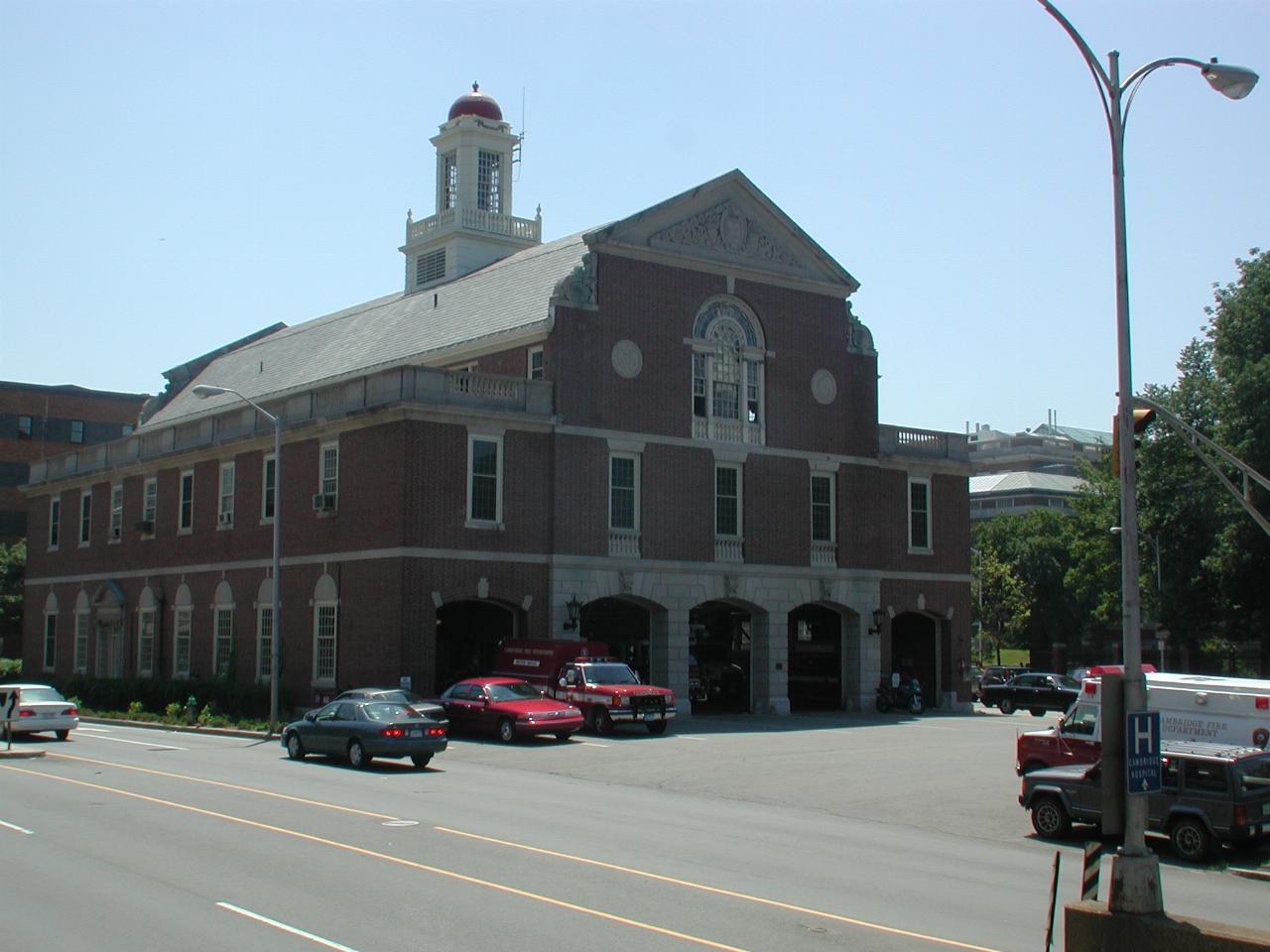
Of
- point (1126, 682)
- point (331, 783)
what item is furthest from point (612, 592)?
point (1126, 682)

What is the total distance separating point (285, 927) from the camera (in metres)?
12.2

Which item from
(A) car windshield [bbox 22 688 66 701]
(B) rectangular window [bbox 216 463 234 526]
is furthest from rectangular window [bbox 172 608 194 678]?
(A) car windshield [bbox 22 688 66 701]

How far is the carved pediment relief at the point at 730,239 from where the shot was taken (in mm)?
46594

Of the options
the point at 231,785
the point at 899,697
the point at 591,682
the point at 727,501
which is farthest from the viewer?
the point at 899,697

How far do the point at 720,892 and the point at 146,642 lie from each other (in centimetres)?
4347

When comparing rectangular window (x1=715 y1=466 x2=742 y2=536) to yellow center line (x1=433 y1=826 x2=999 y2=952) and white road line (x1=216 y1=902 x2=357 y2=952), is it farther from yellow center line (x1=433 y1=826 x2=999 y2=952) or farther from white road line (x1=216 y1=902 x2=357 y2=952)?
white road line (x1=216 y1=902 x2=357 y2=952)

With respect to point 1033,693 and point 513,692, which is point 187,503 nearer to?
point 513,692

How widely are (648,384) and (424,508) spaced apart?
9.36 m

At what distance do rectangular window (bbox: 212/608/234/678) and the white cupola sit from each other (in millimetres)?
16951

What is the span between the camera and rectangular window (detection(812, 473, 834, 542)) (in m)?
49.8

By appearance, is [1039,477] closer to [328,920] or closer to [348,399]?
[348,399]

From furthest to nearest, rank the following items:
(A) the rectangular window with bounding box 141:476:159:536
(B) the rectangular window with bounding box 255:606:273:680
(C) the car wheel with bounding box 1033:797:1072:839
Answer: (A) the rectangular window with bounding box 141:476:159:536
(B) the rectangular window with bounding box 255:606:273:680
(C) the car wheel with bounding box 1033:797:1072:839

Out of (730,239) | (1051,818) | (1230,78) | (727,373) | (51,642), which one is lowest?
(1051,818)

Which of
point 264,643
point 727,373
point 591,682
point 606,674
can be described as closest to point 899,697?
point 727,373
